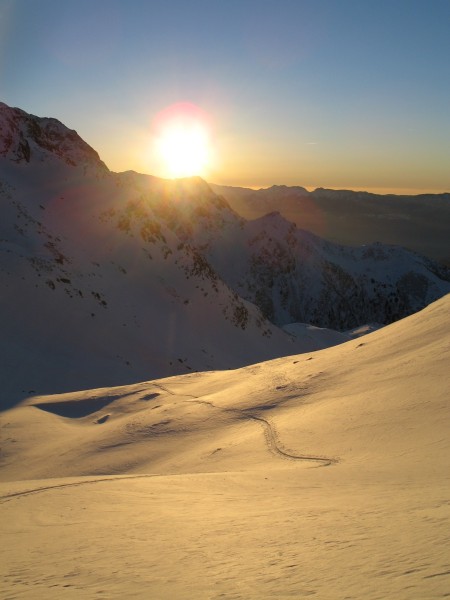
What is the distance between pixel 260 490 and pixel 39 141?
61911 millimetres

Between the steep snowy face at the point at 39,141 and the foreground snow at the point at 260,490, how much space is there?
150 feet

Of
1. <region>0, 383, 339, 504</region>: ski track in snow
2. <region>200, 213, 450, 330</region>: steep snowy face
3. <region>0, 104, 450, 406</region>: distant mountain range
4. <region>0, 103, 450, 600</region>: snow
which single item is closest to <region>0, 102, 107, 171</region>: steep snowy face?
<region>0, 104, 450, 406</region>: distant mountain range

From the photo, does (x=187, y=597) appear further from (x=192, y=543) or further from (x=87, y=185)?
(x=87, y=185)

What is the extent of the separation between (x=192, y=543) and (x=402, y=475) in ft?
9.13

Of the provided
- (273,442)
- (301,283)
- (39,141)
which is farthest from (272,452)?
(301,283)

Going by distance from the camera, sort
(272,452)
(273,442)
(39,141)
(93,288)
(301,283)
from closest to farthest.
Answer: (272,452), (273,442), (93,288), (39,141), (301,283)

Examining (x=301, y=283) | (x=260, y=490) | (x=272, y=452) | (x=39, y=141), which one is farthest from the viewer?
(x=301, y=283)

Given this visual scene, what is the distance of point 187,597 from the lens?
111 inches

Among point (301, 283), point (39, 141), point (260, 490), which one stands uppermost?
point (39, 141)

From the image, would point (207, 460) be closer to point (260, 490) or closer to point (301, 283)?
→ point (260, 490)

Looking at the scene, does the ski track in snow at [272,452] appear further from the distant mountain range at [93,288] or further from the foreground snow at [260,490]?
the distant mountain range at [93,288]

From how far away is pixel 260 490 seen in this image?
588cm

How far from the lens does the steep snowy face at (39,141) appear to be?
5262cm

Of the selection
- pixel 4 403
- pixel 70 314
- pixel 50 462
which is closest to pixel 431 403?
pixel 50 462
